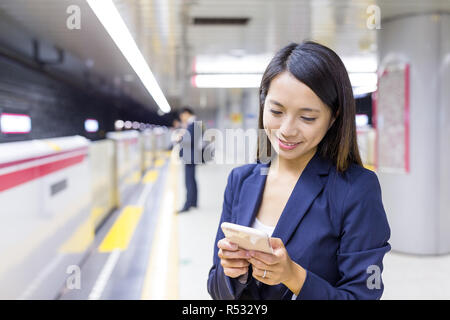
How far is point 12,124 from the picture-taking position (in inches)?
98.5

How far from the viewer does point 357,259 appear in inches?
30.0

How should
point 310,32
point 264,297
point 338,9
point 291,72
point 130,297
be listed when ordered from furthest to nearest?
point 310,32 < point 338,9 < point 130,297 < point 264,297 < point 291,72

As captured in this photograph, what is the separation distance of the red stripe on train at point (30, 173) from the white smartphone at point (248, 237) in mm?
1558

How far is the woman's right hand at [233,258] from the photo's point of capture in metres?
0.77

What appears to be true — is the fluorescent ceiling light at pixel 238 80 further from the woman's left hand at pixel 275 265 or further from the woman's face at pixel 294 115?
the woman's left hand at pixel 275 265

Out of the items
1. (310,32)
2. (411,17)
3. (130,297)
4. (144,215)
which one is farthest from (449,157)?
(144,215)

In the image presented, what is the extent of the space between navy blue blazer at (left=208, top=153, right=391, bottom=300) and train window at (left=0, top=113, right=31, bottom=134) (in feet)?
6.67

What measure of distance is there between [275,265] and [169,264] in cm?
289

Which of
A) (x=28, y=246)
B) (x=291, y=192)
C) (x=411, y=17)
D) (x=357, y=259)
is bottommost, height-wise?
(x=28, y=246)

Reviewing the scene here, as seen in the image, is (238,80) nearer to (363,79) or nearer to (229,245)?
(363,79)

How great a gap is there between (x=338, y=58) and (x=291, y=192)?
0.31 metres

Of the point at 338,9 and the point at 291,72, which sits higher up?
the point at 338,9

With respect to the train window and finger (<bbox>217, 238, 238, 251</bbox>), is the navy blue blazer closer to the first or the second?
finger (<bbox>217, 238, 238, 251</bbox>)
